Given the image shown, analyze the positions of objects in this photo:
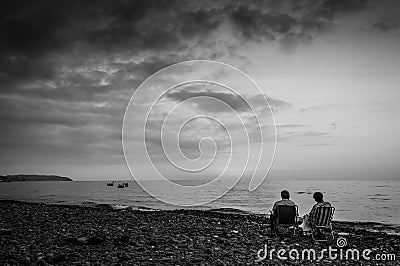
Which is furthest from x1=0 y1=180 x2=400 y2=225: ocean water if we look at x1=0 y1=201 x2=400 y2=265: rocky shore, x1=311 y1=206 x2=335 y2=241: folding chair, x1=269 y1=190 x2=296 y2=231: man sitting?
x1=0 y1=201 x2=400 y2=265: rocky shore

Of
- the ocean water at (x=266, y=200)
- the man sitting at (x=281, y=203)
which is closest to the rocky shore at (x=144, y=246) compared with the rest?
the man sitting at (x=281, y=203)

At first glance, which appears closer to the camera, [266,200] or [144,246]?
[144,246]

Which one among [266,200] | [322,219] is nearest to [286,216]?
[322,219]

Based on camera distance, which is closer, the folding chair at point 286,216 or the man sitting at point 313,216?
the man sitting at point 313,216

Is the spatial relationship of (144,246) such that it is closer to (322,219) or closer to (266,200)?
(322,219)

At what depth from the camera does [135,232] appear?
11773 millimetres

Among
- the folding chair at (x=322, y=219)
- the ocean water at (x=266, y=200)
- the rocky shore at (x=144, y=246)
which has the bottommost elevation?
the ocean water at (x=266, y=200)

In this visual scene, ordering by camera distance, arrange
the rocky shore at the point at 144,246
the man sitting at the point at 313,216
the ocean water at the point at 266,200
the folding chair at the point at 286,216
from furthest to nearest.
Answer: the ocean water at the point at 266,200 < the folding chair at the point at 286,216 < the man sitting at the point at 313,216 < the rocky shore at the point at 144,246

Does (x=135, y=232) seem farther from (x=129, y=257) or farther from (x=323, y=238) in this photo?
(x=323, y=238)

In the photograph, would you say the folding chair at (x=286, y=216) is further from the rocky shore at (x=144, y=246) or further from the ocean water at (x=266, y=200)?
the ocean water at (x=266, y=200)

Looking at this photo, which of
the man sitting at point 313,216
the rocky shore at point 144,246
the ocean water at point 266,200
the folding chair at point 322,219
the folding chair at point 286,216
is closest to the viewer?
the rocky shore at point 144,246

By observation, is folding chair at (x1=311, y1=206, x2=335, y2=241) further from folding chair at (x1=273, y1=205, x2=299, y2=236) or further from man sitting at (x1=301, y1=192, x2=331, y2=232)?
folding chair at (x1=273, y1=205, x2=299, y2=236)

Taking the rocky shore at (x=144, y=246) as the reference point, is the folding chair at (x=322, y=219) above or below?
above

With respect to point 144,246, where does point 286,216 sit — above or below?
above
